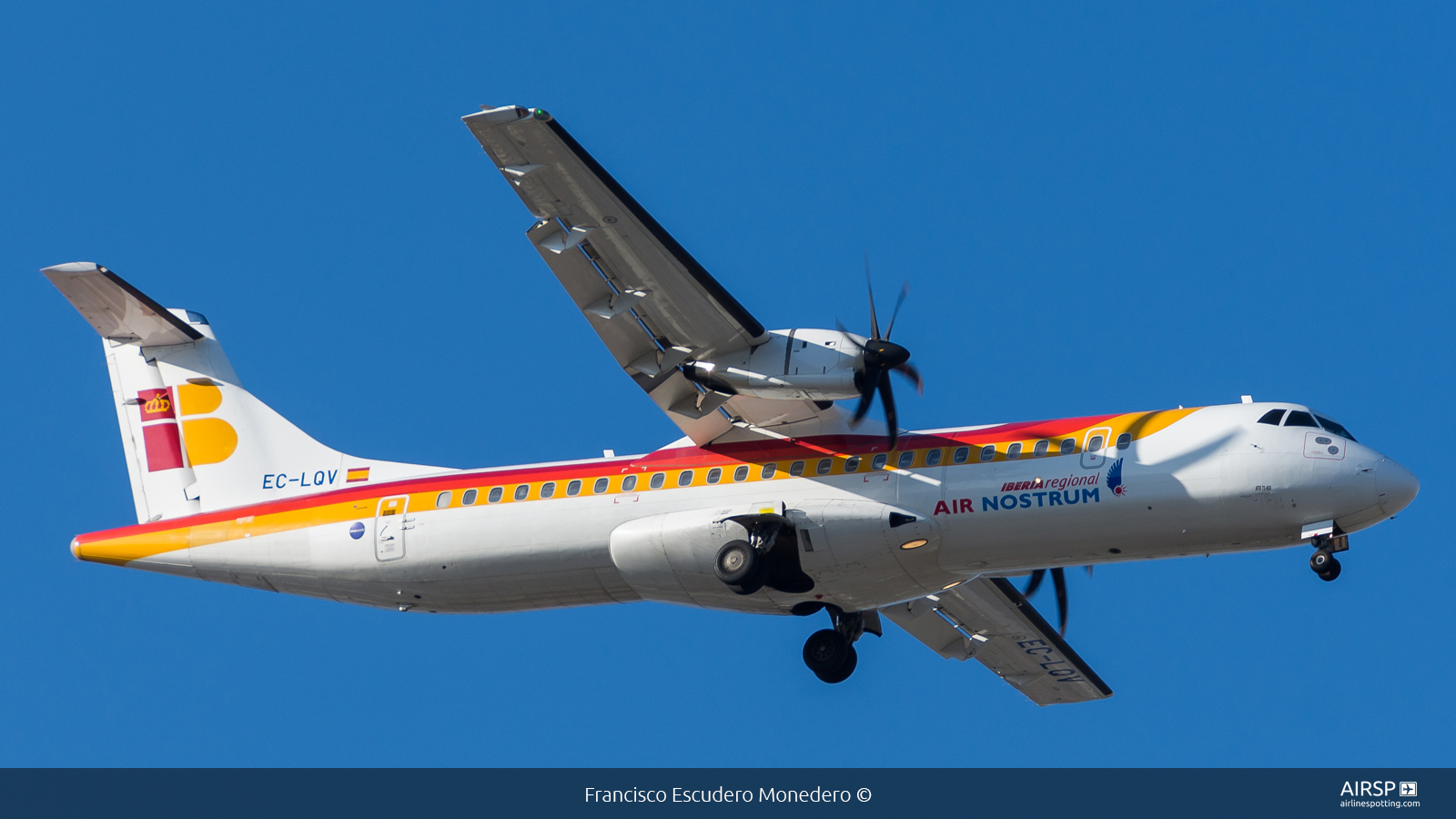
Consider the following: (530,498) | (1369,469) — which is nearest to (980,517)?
(1369,469)

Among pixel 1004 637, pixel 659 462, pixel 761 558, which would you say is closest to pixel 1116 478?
pixel 761 558

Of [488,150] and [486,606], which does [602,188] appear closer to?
[488,150]

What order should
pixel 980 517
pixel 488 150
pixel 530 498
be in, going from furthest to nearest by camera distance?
pixel 530 498 → pixel 980 517 → pixel 488 150

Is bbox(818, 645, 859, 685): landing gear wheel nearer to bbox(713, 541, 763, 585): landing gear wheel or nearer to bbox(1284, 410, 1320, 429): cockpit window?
bbox(713, 541, 763, 585): landing gear wheel

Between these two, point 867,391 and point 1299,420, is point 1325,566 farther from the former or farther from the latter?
point 867,391

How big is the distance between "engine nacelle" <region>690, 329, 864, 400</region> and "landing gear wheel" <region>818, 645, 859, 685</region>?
413 centimetres

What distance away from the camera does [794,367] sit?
56.7ft

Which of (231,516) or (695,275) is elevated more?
(695,275)

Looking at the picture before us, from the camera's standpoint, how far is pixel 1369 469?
16.5m

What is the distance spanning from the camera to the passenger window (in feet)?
55.8

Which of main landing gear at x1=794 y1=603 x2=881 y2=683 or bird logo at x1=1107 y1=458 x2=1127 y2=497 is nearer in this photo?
bird logo at x1=1107 y1=458 x2=1127 y2=497

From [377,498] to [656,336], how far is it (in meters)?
4.30

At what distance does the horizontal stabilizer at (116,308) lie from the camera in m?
20.6
